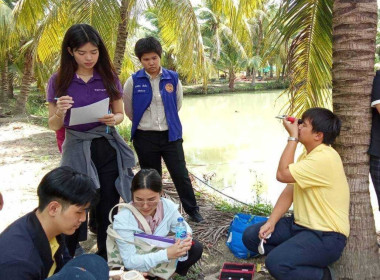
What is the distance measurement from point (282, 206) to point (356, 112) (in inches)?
32.7

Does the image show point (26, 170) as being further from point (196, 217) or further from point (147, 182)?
point (147, 182)

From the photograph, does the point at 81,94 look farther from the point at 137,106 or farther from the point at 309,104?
the point at 309,104

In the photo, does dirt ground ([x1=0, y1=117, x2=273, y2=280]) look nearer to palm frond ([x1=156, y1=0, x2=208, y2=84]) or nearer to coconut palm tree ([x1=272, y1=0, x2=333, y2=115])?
coconut palm tree ([x1=272, y1=0, x2=333, y2=115])

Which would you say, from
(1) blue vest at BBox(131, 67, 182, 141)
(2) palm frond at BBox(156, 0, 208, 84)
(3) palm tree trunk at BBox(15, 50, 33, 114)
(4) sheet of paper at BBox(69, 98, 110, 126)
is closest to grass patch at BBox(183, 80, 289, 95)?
(3) palm tree trunk at BBox(15, 50, 33, 114)

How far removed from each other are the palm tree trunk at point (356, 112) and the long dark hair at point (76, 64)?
5.15ft

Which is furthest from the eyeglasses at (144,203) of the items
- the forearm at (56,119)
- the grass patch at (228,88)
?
the grass patch at (228,88)

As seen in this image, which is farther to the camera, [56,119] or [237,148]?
[237,148]

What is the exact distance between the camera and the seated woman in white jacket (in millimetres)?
2283

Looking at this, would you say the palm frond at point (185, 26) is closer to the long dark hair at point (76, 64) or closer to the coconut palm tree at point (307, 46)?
Answer: the coconut palm tree at point (307, 46)

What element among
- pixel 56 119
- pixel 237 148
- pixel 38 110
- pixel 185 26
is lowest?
pixel 237 148

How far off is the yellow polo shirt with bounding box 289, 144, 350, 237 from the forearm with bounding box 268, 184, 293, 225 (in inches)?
11.2

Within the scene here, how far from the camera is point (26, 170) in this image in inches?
235

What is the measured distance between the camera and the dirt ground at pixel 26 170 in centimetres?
313

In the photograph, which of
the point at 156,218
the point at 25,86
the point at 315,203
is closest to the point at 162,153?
the point at 156,218
